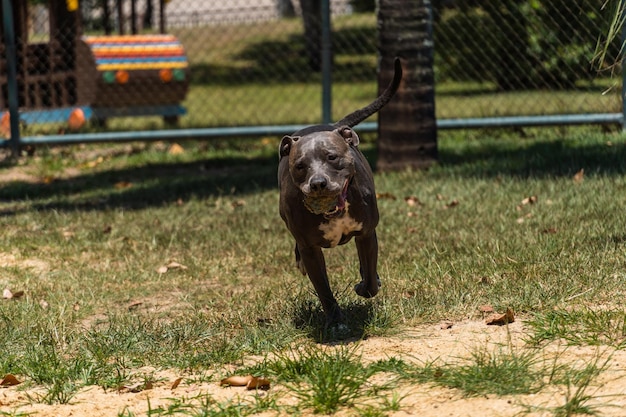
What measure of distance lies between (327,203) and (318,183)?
6.6 inches

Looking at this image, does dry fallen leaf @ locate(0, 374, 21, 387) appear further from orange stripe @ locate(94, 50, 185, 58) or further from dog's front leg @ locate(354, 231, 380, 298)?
orange stripe @ locate(94, 50, 185, 58)

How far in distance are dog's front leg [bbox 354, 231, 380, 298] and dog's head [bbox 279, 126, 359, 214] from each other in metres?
0.38

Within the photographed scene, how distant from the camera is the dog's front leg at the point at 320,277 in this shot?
431 centimetres

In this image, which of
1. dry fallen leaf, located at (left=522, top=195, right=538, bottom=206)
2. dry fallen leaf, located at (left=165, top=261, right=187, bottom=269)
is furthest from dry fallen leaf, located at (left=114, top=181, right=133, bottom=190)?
dry fallen leaf, located at (left=522, top=195, right=538, bottom=206)

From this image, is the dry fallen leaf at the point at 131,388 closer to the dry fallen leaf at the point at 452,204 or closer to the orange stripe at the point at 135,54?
the dry fallen leaf at the point at 452,204

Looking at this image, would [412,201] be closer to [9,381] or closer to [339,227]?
[339,227]

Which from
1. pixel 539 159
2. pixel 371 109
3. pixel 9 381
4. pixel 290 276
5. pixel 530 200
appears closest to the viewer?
pixel 9 381

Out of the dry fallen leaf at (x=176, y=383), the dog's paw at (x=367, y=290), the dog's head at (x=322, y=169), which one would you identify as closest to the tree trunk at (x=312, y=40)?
the dog's paw at (x=367, y=290)

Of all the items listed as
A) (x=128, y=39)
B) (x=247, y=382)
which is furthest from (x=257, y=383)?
(x=128, y=39)

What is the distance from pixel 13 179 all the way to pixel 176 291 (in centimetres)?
470

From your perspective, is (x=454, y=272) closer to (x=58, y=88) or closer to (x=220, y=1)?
(x=58, y=88)

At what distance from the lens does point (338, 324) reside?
4441 mm

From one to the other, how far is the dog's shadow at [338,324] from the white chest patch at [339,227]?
424mm

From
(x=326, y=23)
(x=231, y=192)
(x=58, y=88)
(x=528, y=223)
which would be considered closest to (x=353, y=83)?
(x=58, y=88)
